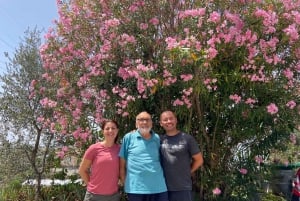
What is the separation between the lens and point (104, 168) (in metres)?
3.95

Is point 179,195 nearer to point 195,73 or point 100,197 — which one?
point 100,197

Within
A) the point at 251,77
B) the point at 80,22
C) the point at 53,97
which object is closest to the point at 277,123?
the point at 251,77

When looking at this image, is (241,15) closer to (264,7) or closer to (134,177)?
(264,7)

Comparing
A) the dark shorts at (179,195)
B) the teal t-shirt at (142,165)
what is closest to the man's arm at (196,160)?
the dark shorts at (179,195)

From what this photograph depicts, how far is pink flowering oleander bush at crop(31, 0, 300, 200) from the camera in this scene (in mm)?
4621

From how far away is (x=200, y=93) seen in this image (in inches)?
183

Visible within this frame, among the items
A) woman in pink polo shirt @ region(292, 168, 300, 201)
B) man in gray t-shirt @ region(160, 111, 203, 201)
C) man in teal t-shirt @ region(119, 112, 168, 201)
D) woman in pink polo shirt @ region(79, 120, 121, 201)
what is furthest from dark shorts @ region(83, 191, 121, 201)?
woman in pink polo shirt @ region(292, 168, 300, 201)

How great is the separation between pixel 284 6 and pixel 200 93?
1.75 m

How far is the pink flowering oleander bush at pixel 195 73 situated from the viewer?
15.2 ft

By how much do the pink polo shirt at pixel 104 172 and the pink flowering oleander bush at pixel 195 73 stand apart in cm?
105

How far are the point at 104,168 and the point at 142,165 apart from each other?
44 cm

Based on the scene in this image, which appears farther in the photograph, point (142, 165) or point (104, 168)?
point (104, 168)

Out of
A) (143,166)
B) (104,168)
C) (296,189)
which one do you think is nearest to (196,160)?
(143,166)

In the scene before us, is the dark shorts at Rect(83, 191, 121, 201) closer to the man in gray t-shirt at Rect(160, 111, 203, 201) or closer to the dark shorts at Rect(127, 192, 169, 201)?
the dark shorts at Rect(127, 192, 169, 201)
